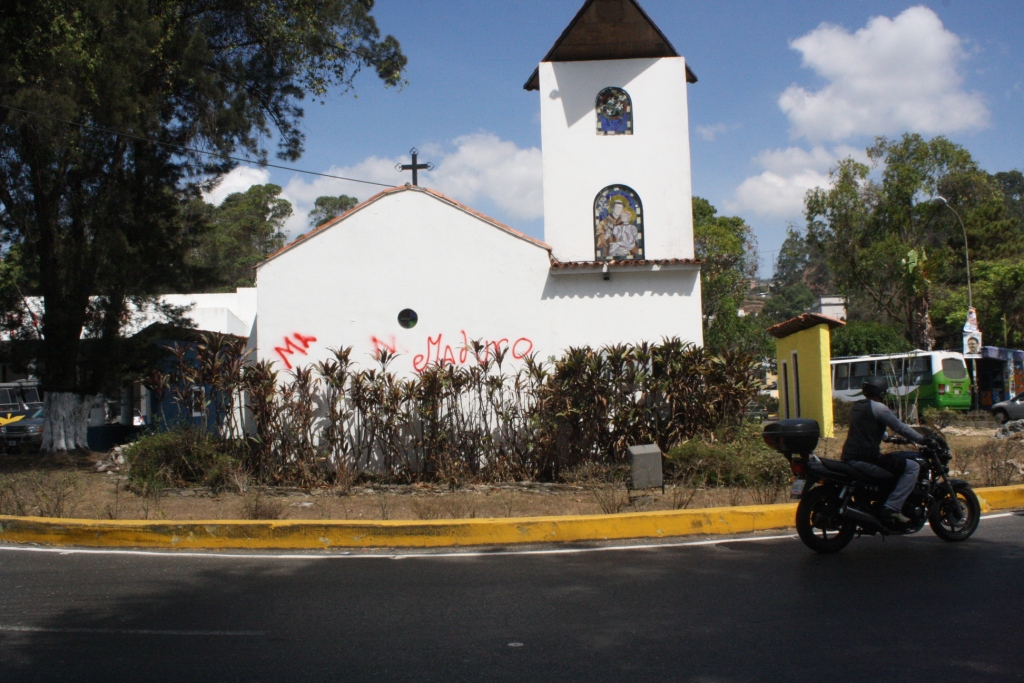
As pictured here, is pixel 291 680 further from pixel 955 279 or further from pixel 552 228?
pixel 955 279

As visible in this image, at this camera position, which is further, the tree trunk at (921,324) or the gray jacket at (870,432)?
the tree trunk at (921,324)

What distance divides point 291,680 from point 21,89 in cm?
1310

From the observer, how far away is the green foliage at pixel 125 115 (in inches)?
565

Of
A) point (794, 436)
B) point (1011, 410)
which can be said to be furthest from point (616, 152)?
point (1011, 410)

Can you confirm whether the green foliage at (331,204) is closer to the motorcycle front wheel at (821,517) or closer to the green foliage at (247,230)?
the green foliage at (247,230)

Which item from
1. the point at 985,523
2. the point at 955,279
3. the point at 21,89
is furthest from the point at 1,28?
the point at 955,279

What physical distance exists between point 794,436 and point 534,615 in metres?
3.07

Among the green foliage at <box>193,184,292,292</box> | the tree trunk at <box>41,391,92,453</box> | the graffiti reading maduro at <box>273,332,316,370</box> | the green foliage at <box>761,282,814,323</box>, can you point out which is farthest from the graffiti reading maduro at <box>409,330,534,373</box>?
the green foliage at <box>761,282,814,323</box>

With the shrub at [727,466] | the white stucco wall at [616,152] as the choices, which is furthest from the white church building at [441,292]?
the shrub at [727,466]

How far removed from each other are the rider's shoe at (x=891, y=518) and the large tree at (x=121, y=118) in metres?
13.4

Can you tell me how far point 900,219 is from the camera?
33188mm

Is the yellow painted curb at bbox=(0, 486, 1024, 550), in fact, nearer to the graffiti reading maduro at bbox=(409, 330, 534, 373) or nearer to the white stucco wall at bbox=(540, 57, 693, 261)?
the graffiti reading maduro at bbox=(409, 330, 534, 373)

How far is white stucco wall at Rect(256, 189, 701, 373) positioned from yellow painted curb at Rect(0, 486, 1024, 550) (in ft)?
15.2

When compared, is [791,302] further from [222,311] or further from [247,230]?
[222,311]
